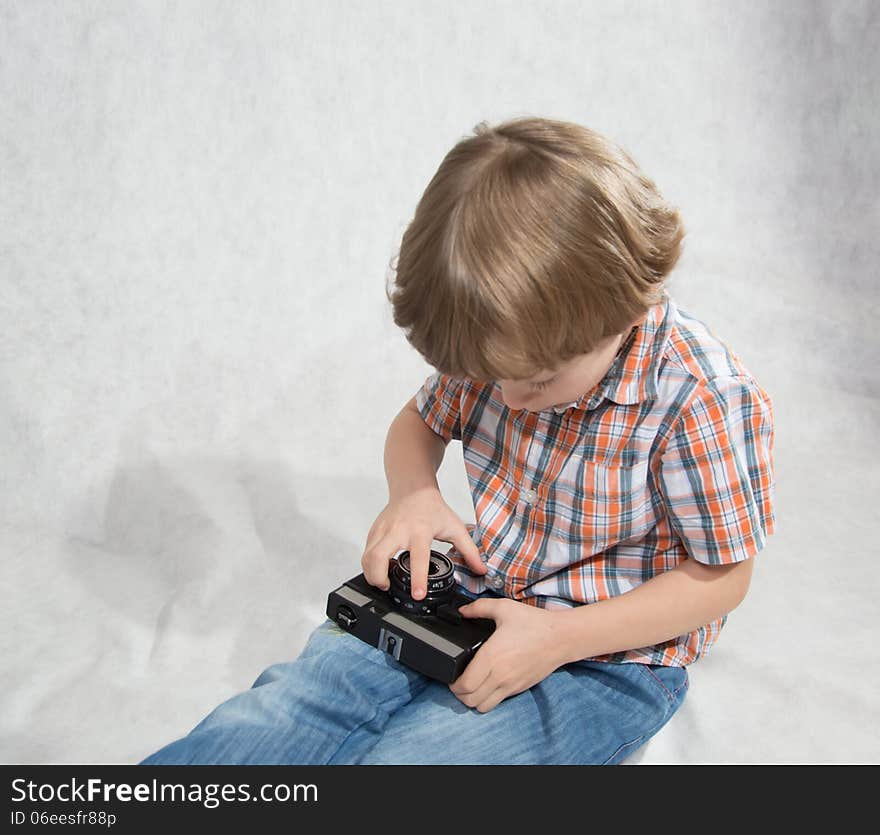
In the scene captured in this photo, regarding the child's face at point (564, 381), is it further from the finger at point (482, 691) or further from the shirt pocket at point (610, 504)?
the finger at point (482, 691)

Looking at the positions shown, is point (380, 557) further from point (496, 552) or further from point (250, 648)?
point (250, 648)

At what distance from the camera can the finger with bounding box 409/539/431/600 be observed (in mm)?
892

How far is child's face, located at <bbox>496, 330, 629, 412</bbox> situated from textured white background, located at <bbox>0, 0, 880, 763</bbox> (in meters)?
0.36

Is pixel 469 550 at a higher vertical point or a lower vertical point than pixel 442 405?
lower

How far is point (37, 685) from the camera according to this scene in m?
1.05

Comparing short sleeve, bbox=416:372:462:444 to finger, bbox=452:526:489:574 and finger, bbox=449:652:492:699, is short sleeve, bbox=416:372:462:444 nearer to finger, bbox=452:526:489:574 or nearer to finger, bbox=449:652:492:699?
finger, bbox=452:526:489:574

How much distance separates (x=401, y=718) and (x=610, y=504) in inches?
9.4

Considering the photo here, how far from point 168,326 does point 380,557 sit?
608mm

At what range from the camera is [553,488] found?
893 mm

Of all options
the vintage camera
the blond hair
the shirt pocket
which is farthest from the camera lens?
the blond hair

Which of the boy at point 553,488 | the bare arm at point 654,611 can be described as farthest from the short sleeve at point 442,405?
the bare arm at point 654,611

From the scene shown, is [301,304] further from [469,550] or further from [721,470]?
[721,470]

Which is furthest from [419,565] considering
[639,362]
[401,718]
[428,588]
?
[639,362]

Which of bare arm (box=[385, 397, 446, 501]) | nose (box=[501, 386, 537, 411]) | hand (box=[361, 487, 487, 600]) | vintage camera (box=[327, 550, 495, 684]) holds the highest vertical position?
nose (box=[501, 386, 537, 411])
